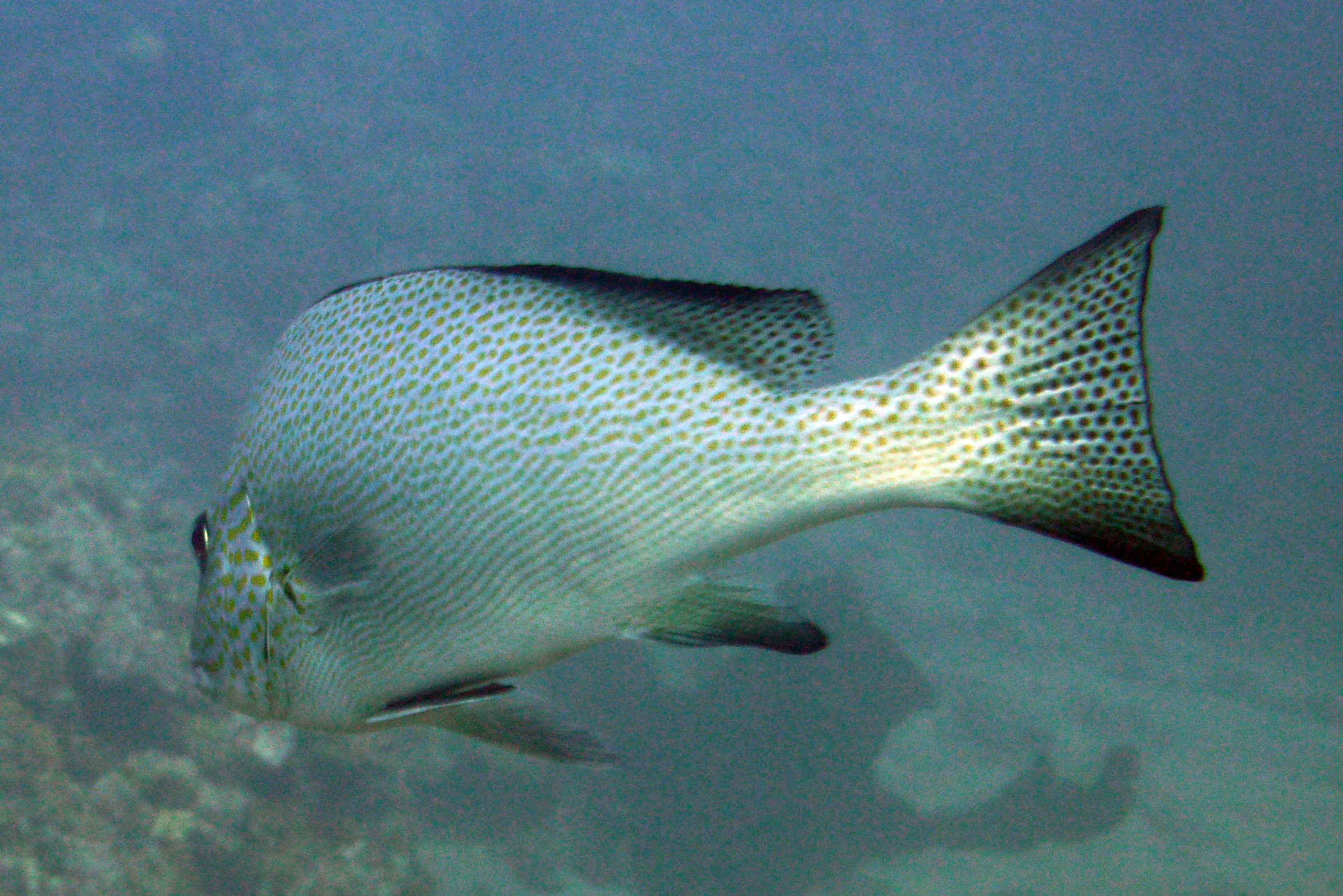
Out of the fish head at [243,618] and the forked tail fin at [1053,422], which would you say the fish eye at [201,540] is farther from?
the forked tail fin at [1053,422]

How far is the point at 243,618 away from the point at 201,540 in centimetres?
22

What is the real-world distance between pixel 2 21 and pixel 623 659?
42064mm

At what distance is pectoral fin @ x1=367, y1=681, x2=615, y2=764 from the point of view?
1246mm

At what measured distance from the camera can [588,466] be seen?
1157 millimetres

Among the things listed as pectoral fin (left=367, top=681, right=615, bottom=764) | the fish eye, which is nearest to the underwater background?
pectoral fin (left=367, top=681, right=615, bottom=764)

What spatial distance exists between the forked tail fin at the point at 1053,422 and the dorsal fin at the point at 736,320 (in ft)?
0.47

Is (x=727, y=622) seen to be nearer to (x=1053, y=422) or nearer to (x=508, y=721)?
(x=508, y=721)

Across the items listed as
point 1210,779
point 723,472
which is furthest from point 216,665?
point 1210,779

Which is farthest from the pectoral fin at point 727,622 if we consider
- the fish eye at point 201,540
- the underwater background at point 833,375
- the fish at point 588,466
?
the fish eye at point 201,540

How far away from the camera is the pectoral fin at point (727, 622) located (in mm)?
1198

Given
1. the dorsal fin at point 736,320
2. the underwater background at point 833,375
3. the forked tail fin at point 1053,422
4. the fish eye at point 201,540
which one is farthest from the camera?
the underwater background at point 833,375

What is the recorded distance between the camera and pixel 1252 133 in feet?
95.3

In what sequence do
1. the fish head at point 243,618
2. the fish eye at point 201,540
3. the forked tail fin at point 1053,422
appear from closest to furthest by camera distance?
the forked tail fin at point 1053,422, the fish head at point 243,618, the fish eye at point 201,540

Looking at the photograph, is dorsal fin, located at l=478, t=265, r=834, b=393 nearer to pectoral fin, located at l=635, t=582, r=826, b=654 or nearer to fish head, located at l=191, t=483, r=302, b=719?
pectoral fin, located at l=635, t=582, r=826, b=654
